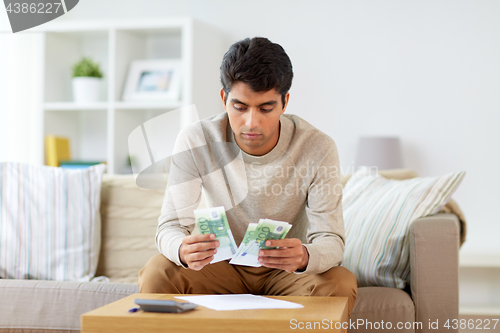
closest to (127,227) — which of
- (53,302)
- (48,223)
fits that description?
(48,223)

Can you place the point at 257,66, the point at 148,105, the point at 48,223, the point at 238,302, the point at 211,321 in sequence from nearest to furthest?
the point at 211,321, the point at 238,302, the point at 257,66, the point at 48,223, the point at 148,105

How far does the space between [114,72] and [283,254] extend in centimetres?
214

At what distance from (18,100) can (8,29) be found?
438mm

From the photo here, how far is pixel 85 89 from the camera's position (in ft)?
10.4

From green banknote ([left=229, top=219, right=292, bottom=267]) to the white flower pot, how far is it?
7.08 feet

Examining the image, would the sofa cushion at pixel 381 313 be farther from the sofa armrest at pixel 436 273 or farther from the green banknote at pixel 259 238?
the green banknote at pixel 259 238

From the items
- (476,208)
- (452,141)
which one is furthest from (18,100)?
(476,208)

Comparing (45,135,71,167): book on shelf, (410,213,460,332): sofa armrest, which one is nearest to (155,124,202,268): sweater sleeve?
(410,213,460,332): sofa armrest

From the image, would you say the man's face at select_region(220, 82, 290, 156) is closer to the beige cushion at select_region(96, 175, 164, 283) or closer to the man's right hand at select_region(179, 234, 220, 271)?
the man's right hand at select_region(179, 234, 220, 271)

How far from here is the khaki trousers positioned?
140 centimetres

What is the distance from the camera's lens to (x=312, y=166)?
5.39 feet

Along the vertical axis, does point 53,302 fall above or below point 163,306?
below

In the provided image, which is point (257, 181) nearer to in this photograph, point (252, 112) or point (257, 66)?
point (252, 112)

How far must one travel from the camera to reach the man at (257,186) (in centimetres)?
144
